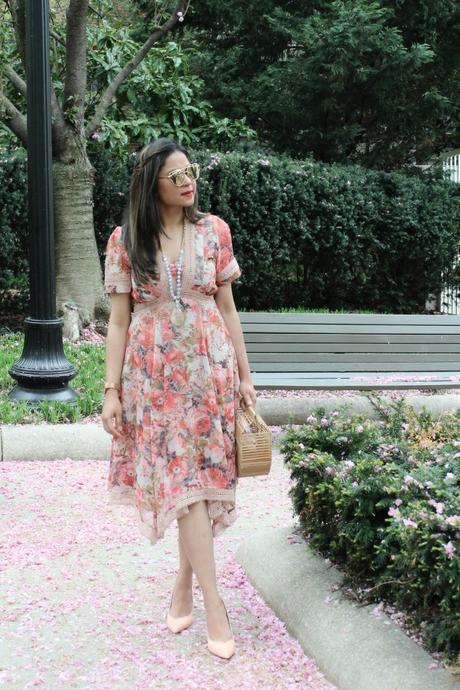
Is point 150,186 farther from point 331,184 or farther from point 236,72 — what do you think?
point 236,72

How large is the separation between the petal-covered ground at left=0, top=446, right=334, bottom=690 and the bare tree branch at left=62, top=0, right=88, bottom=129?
209 inches

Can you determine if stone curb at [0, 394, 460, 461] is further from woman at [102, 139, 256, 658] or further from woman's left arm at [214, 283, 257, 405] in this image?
woman at [102, 139, 256, 658]

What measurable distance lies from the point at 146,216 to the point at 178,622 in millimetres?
1461

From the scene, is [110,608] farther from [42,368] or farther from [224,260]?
[42,368]

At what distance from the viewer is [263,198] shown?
11.1m

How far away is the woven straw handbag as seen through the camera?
10.7ft

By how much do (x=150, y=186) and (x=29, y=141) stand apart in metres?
3.49

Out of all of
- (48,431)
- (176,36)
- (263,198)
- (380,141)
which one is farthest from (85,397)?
(176,36)

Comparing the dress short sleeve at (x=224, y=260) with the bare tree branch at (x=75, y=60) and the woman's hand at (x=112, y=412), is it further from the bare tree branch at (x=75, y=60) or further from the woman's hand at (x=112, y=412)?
the bare tree branch at (x=75, y=60)

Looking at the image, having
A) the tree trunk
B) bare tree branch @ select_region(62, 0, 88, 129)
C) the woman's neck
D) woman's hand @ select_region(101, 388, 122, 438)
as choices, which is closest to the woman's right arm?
woman's hand @ select_region(101, 388, 122, 438)

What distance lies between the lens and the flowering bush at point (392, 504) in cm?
271

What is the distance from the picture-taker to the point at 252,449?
3268 millimetres

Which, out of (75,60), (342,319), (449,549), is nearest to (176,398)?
(449,549)

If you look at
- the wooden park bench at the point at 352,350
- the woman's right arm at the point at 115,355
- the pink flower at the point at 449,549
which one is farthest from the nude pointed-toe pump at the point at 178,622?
the wooden park bench at the point at 352,350
